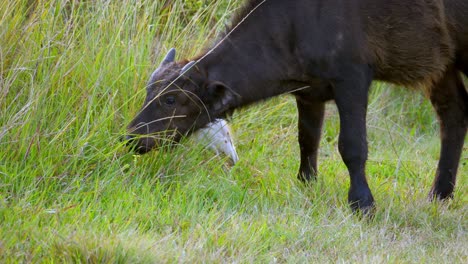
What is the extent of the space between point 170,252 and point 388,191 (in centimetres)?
252

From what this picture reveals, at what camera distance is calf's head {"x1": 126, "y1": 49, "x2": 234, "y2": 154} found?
19.8ft

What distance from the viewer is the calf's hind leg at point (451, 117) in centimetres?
692

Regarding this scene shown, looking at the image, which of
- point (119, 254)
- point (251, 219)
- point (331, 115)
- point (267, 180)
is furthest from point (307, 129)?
point (119, 254)

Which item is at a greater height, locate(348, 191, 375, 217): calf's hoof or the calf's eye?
the calf's eye

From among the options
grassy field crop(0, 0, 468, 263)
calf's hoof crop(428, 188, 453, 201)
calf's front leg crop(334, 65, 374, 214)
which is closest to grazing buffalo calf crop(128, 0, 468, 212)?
calf's front leg crop(334, 65, 374, 214)

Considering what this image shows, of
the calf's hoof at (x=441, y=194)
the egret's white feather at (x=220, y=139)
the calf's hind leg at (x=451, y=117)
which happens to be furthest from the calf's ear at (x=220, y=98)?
the calf's hind leg at (x=451, y=117)

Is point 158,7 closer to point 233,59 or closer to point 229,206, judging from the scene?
point 233,59

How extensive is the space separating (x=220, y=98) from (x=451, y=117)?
6.97ft

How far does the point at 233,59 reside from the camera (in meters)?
6.14

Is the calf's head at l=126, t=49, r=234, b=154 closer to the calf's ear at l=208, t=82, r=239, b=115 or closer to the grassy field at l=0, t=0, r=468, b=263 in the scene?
the calf's ear at l=208, t=82, r=239, b=115

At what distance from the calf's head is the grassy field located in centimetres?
18

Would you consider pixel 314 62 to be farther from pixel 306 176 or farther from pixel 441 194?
pixel 441 194

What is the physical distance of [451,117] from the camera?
6.98m

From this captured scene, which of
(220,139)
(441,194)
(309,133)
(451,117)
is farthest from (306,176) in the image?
(451,117)
